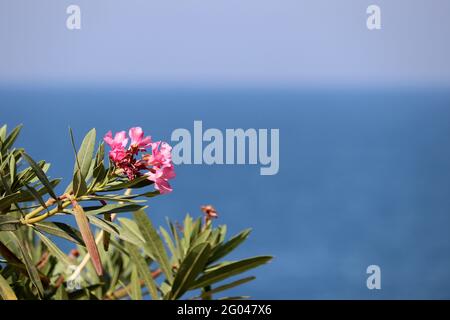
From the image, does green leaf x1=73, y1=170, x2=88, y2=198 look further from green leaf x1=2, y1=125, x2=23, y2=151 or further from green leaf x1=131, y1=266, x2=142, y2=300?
green leaf x1=131, y1=266, x2=142, y2=300

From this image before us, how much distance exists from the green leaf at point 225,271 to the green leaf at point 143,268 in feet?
0.32

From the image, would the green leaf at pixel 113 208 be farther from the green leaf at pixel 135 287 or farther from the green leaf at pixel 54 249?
the green leaf at pixel 135 287

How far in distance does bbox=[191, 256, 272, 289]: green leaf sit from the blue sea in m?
8.36

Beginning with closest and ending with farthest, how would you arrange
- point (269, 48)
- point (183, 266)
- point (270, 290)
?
point (183, 266) → point (270, 290) → point (269, 48)

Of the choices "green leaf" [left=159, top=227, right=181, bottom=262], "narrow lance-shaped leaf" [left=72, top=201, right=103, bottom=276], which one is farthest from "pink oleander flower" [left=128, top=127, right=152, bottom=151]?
"green leaf" [left=159, top=227, right=181, bottom=262]

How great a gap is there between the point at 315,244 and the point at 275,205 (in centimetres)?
276

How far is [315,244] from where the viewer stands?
16.2m

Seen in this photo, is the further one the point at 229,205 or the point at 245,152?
the point at 229,205

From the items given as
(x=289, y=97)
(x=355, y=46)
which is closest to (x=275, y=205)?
(x=355, y=46)

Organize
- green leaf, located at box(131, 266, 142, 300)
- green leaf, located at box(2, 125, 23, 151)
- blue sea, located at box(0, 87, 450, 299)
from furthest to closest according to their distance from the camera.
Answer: blue sea, located at box(0, 87, 450, 299)
green leaf, located at box(131, 266, 142, 300)
green leaf, located at box(2, 125, 23, 151)

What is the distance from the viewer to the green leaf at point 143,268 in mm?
1264

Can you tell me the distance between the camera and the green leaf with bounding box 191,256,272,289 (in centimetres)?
120
